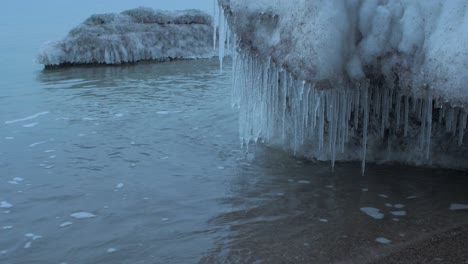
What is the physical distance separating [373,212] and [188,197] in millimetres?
1916

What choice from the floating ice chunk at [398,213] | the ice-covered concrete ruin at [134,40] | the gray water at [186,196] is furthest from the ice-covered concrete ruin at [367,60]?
the ice-covered concrete ruin at [134,40]

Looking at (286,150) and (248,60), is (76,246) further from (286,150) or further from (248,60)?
(286,150)

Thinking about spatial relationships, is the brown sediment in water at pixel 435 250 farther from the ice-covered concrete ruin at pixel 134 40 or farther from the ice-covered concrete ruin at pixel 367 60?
the ice-covered concrete ruin at pixel 134 40

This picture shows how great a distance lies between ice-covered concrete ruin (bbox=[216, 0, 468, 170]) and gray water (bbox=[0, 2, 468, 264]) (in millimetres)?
766

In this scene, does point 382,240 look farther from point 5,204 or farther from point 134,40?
point 134,40

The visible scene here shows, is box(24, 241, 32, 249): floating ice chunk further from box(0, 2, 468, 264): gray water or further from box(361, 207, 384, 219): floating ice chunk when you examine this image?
box(361, 207, 384, 219): floating ice chunk

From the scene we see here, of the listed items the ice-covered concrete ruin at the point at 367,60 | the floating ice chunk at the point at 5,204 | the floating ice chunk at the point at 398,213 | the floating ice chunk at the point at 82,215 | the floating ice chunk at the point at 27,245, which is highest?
the ice-covered concrete ruin at the point at 367,60

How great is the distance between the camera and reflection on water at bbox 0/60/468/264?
4441mm

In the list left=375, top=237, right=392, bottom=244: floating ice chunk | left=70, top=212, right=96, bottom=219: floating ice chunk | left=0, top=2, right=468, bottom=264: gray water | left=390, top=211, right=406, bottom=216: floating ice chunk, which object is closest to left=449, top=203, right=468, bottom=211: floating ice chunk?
left=0, top=2, right=468, bottom=264: gray water

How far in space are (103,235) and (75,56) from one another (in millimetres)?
12712

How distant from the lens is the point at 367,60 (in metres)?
4.81

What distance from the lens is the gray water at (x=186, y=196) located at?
4.45 m

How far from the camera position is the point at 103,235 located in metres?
4.75

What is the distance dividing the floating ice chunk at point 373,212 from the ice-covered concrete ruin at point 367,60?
890 millimetres
